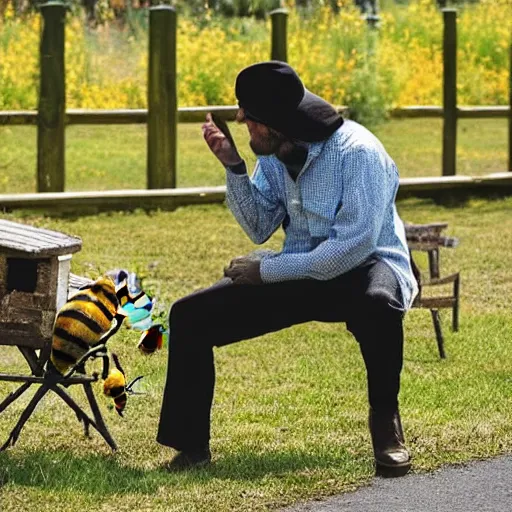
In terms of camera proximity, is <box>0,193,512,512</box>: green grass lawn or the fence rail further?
the fence rail

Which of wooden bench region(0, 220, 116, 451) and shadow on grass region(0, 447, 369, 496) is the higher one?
wooden bench region(0, 220, 116, 451)

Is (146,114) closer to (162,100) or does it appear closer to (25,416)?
(162,100)

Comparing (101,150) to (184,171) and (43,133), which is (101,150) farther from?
(43,133)

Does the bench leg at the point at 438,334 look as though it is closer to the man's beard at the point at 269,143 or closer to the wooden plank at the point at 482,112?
the man's beard at the point at 269,143

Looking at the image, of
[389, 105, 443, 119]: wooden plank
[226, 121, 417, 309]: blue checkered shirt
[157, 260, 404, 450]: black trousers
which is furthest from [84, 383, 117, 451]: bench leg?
[389, 105, 443, 119]: wooden plank

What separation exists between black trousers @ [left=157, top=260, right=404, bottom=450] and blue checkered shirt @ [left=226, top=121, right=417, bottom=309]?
0.08m

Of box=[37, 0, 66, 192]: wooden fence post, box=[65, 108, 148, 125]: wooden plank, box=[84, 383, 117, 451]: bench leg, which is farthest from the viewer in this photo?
box=[65, 108, 148, 125]: wooden plank

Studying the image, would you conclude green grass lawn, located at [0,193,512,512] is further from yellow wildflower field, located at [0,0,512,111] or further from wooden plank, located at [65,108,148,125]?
yellow wildflower field, located at [0,0,512,111]

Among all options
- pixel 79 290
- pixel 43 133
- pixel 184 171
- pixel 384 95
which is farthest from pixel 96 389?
pixel 384 95

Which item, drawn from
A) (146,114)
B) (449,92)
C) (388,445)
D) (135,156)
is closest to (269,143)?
(388,445)

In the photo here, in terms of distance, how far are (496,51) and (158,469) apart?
15.4 meters

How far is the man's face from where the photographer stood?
6.81 meters

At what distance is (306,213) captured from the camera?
6.85 metres

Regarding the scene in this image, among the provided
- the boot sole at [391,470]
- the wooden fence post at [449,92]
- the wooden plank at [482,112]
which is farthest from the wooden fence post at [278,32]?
the boot sole at [391,470]
